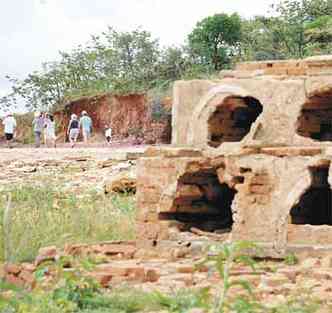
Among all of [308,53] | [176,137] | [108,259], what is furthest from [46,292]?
[308,53]

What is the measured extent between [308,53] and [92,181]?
34.6 feet

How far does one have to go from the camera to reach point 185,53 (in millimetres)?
37406

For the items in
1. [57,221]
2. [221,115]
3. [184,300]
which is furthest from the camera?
[57,221]

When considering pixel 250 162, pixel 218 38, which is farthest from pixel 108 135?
pixel 250 162

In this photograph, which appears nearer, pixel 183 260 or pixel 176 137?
pixel 183 260

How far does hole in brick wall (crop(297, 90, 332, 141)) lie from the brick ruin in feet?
0.04

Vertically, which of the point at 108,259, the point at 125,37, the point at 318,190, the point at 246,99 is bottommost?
the point at 108,259

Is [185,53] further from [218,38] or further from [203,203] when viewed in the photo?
[203,203]

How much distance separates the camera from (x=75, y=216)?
1500 centimetres

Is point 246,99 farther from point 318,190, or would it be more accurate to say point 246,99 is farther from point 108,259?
point 108,259

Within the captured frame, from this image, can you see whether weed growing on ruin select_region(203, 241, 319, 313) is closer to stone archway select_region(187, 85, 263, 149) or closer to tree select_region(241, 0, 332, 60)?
stone archway select_region(187, 85, 263, 149)

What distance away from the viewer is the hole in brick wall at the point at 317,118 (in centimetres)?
1254

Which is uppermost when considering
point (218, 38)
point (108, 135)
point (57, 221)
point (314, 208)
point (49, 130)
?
point (218, 38)

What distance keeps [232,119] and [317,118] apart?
118cm
